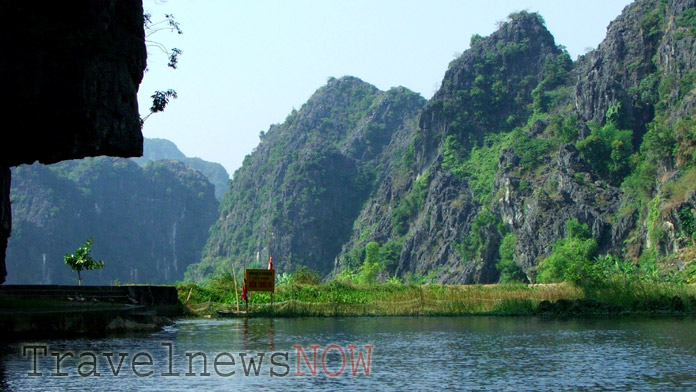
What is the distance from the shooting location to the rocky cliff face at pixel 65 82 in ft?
71.4

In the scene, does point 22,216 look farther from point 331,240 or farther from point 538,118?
point 538,118

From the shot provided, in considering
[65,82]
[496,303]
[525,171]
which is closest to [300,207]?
[525,171]

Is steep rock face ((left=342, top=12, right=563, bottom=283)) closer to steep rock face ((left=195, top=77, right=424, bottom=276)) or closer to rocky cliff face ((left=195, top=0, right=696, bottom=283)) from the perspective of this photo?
rocky cliff face ((left=195, top=0, right=696, bottom=283))

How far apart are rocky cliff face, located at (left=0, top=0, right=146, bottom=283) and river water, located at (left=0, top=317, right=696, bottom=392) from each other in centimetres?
571

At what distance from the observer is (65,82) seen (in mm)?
22375

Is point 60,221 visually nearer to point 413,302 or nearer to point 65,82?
point 413,302

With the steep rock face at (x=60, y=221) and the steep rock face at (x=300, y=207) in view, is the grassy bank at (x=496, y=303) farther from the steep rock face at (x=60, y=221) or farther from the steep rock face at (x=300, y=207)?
the steep rock face at (x=60, y=221)

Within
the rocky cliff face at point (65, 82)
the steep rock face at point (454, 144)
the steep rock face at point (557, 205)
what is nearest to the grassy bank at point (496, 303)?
the rocky cliff face at point (65, 82)

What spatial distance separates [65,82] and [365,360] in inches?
433

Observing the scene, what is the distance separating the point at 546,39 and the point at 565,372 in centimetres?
14046

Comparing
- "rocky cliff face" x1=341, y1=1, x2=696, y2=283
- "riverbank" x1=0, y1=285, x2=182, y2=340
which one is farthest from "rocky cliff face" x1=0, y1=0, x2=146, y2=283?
"rocky cliff face" x1=341, y1=1, x2=696, y2=283

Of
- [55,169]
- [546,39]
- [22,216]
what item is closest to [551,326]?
[546,39]

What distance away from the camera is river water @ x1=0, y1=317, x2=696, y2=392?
15766 mm

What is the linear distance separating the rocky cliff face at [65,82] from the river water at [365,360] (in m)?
5.71
